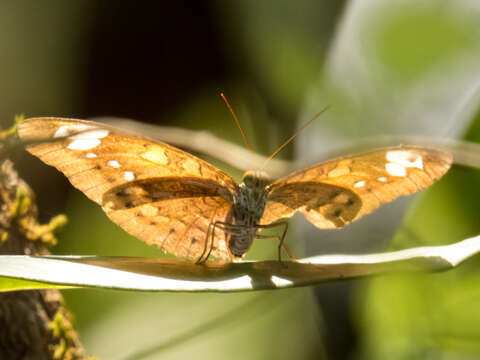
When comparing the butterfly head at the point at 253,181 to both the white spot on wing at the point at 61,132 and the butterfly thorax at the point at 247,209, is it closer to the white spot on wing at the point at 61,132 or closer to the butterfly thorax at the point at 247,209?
the butterfly thorax at the point at 247,209

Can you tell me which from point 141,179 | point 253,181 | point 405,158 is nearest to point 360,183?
point 405,158

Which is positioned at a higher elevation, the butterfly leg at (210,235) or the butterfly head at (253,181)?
the butterfly head at (253,181)

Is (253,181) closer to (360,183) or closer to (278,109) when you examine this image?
(360,183)

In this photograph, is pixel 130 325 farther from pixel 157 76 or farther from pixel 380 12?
pixel 380 12

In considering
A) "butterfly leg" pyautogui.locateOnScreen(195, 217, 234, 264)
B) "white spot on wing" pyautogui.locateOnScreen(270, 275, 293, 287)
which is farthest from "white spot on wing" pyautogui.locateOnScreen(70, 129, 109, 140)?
"white spot on wing" pyautogui.locateOnScreen(270, 275, 293, 287)

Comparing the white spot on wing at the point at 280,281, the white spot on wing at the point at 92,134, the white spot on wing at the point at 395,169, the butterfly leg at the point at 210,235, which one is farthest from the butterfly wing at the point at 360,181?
the white spot on wing at the point at 92,134

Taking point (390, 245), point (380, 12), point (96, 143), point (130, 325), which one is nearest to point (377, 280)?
point (390, 245)
